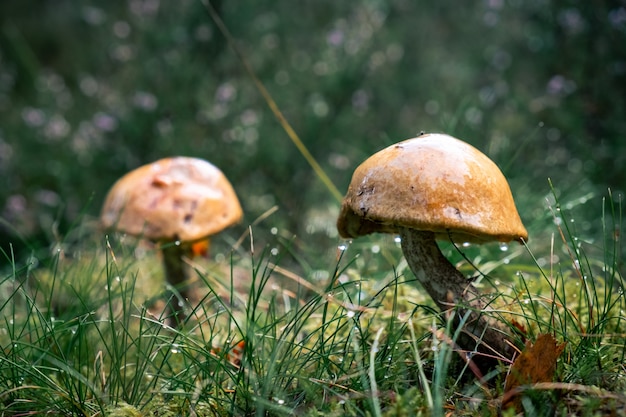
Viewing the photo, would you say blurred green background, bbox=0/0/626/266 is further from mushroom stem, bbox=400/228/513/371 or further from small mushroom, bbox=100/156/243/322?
mushroom stem, bbox=400/228/513/371

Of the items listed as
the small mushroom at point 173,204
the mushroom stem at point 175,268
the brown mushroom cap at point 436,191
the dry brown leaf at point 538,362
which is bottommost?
the mushroom stem at point 175,268

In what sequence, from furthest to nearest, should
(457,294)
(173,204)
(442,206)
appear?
(173,204) < (457,294) < (442,206)

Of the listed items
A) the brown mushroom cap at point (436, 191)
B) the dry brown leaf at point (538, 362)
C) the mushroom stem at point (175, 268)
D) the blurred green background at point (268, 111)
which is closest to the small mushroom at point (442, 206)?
the brown mushroom cap at point (436, 191)

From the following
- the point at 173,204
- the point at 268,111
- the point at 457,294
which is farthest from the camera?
the point at 268,111

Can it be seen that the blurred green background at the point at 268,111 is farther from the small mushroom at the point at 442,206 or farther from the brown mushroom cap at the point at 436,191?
the brown mushroom cap at the point at 436,191

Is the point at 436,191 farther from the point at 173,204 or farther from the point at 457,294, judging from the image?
the point at 173,204

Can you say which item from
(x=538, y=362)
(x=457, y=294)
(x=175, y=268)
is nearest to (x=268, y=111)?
(x=175, y=268)
